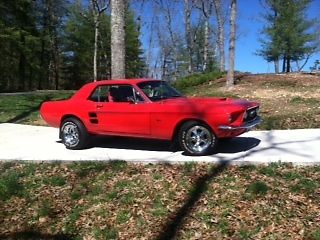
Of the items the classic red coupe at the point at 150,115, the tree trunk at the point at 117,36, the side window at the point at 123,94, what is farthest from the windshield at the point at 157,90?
the tree trunk at the point at 117,36

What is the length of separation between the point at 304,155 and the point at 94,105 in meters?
3.85

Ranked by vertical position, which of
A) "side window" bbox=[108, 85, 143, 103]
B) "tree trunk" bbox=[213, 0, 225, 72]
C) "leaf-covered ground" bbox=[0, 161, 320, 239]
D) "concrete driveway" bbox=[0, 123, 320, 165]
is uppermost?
"tree trunk" bbox=[213, 0, 225, 72]

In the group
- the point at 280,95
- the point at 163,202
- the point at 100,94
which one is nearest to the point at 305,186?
the point at 163,202

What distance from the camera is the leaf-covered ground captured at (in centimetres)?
558

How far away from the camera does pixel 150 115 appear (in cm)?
797

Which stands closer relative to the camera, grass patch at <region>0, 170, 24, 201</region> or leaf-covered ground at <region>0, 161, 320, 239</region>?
leaf-covered ground at <region>0, 161, 320, 239</region>

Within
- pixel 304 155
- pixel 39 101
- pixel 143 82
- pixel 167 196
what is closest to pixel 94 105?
pixel 143 82

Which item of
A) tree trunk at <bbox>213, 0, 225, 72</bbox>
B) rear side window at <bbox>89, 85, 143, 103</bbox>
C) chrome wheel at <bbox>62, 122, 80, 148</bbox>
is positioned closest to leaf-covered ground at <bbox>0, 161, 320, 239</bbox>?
rear side window at <bbox>89, 85, 143, 103</bbox>

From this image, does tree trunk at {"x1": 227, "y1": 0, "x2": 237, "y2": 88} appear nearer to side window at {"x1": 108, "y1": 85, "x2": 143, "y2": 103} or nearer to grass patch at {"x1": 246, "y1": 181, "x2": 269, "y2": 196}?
side window at {"x1": 108, "y1": 85, "x2": 143, "y2": 103}

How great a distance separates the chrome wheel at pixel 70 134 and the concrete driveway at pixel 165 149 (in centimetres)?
19

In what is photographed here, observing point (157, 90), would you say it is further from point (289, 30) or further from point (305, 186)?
point (289, 30)

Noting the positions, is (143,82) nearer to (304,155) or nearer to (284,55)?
(304,155)

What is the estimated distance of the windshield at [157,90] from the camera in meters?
8.29

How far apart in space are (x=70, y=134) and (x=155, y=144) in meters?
1.68
